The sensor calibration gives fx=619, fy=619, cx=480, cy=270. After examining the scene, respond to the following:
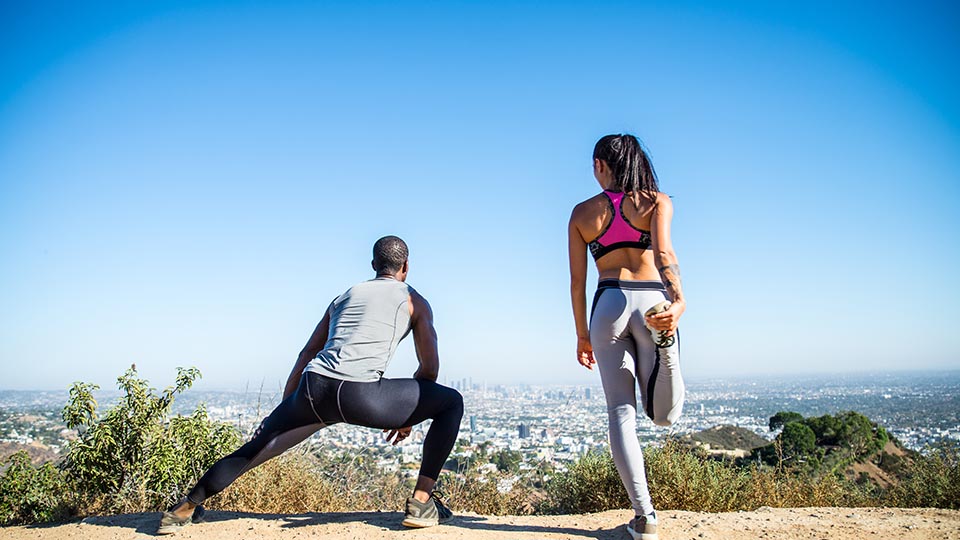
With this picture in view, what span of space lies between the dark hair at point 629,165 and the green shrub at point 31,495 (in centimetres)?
509

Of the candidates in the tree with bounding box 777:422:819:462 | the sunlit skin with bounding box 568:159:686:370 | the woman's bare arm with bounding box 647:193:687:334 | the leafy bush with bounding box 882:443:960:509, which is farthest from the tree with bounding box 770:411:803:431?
the woman's bare arm with bounding box 647:193:687:334

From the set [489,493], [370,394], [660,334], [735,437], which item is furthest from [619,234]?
[735,437]

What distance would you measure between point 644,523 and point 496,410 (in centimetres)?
1750

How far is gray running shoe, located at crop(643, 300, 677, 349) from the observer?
3061mm

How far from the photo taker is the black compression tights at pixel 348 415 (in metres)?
3.60

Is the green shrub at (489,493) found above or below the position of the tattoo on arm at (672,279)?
below

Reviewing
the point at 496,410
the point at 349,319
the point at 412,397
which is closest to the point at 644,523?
the point at 412,397

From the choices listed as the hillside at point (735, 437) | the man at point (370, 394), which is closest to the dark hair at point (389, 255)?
the man at point (370, 394)

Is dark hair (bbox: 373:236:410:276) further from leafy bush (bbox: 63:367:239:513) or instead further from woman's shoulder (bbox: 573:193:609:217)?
leafy bush (bbox: 63:367:239:513)

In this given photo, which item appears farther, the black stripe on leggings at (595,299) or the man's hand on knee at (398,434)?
the man's hand on knee at (398,434)

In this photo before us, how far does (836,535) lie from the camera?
3750mm

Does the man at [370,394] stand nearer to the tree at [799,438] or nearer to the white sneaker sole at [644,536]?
the white sneaker sole at [644,536]

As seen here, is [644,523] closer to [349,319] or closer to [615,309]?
[615,309]

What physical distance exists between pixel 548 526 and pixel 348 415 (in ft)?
4.88
